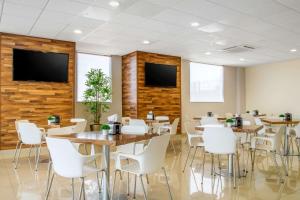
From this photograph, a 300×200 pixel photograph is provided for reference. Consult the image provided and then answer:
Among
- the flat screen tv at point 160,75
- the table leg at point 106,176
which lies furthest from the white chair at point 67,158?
the flat screen tv at point 160,75

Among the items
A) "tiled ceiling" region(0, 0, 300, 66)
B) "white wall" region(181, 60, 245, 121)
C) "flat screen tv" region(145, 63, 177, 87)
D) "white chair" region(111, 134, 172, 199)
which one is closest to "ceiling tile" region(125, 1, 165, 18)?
"tiled ceiling" region(0, 0, 300, 66)

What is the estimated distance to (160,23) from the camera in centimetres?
557

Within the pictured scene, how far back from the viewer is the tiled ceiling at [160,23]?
14.9 ft

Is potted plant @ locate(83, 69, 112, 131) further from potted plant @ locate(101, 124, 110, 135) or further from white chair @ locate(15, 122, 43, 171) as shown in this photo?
potted plant @ locate(101, 124, 110, 135)

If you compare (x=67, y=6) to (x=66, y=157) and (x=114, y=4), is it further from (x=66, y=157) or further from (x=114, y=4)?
(x=66, y=157)

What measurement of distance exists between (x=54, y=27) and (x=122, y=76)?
3669 millimetres

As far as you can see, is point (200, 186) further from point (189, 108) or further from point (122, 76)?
point (189, 108)

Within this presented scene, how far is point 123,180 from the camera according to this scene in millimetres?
4188

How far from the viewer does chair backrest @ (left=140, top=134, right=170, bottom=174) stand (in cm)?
280

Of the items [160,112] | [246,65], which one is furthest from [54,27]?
[246,65]

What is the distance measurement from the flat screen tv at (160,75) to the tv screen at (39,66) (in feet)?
9.42

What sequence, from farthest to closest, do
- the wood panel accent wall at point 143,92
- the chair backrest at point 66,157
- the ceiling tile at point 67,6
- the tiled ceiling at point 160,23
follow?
the wood panel accent wall at point 143,92 → the tiled ceiling at point 160,23 → the ceiling tile at point 67,6 → the chair backrest at point 66,157

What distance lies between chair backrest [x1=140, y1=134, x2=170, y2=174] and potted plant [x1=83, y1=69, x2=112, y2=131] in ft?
16.9

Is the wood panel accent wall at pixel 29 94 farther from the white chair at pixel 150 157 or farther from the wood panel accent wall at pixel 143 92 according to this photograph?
the white chair at pixel 150 157
